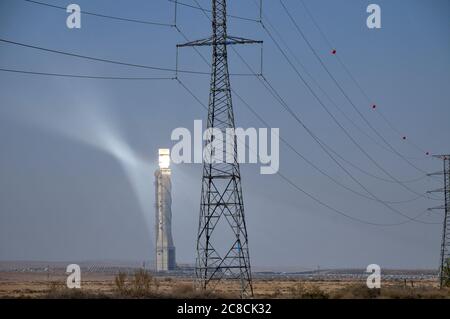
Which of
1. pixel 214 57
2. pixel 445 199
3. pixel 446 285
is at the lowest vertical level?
pixel 446 285

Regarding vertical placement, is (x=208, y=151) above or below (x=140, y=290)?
above

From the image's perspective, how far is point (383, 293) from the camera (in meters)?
69.2

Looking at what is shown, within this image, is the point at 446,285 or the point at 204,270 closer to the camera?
the point at 204,270

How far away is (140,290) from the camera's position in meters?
62.6
